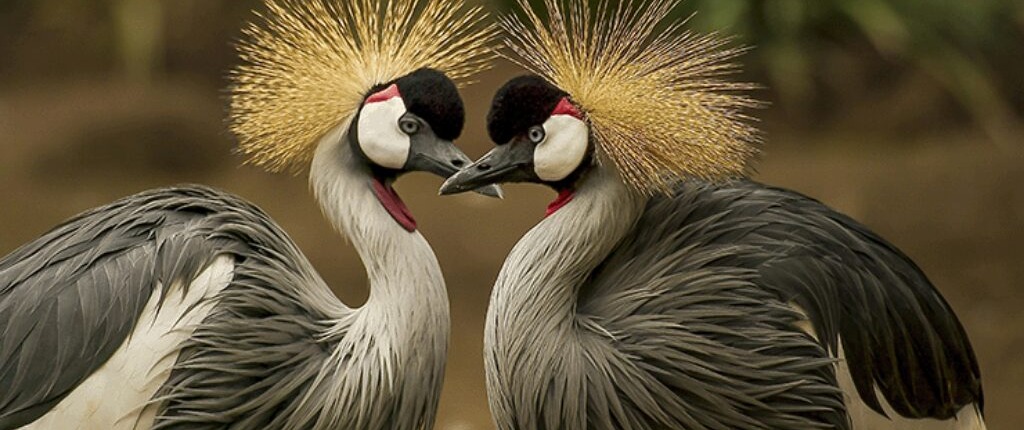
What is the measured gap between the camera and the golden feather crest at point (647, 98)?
212 centimetres

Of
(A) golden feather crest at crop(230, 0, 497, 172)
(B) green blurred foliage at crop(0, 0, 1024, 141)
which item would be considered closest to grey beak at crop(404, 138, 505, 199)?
(A) golden feather crest at crop(230, 0, 497, 172)

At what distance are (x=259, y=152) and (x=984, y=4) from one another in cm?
259

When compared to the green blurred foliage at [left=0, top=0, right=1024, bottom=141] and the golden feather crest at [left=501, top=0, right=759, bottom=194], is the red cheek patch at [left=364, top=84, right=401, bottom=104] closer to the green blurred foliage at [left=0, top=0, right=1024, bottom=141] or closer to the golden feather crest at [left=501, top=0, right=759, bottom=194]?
the golden feather crest at [left=501, top=0, right=759, bottom=194]

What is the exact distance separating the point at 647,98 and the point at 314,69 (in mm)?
451

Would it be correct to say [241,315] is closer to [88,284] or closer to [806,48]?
[88,284]

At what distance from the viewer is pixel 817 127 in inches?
171

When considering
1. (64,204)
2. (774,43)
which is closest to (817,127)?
(774,43)

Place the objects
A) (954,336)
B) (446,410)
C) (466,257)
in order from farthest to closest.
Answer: (466,257) < (446,410) < (954,336)

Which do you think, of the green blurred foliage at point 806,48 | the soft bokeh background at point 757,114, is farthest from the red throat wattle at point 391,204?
the green blurred foliage at point 806,48

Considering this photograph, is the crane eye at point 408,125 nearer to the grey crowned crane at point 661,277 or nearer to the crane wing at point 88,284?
the grey crowned crane at point 661,277

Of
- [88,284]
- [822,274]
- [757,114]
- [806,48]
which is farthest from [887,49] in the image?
[88,284]

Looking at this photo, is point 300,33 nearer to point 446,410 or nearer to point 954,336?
point 954,336

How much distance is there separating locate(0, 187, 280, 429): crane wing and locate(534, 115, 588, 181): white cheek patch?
397mm

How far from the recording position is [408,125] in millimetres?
2176
